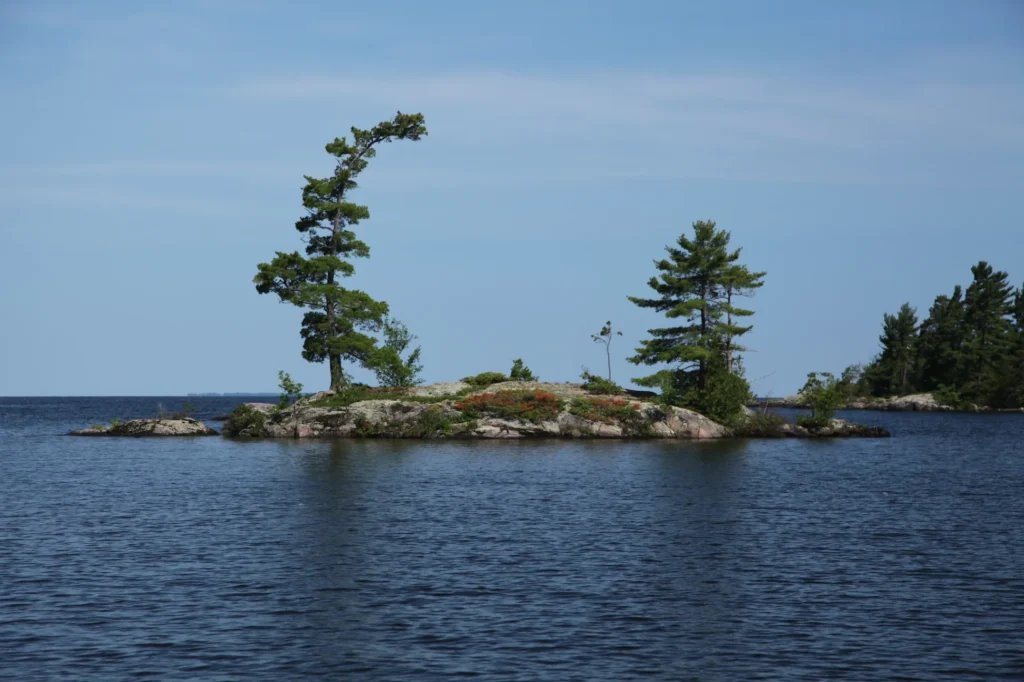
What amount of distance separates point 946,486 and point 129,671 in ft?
136

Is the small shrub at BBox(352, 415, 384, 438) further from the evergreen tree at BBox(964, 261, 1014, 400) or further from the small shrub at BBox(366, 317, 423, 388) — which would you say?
the evergreen tree at BBox(964, 261, 1014, 400)

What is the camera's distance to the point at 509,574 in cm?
2644

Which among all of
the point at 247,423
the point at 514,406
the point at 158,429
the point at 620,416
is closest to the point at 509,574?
the point at 514,406

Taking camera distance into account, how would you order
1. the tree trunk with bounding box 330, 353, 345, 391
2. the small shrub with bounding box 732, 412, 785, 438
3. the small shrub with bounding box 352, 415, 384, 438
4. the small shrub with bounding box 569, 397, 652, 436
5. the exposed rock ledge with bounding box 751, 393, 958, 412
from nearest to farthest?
the small shrub with bounding box 352, 415, 384, 438, the small shrub with bounding box 569, 397, 652, 436, the small shrub with bounding box 732, 412, 785, 438, the tree trunk with bounding box 330, 353, 345, 391, the exposed rock ledge with bounding box 751, 393, 958, 412

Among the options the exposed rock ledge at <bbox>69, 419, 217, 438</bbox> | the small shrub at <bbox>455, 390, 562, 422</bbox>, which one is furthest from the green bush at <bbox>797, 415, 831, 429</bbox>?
the exposed rock ledge at <bbox>69, 419, 217, 438</bbox>

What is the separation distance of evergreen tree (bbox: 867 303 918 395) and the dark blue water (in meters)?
122

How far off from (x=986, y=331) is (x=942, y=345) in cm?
688

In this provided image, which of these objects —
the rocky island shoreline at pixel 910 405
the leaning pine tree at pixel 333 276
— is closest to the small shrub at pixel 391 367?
the leaning pine tree at pixel 333 276

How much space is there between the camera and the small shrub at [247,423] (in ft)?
254

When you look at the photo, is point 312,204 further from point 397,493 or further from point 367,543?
point 367,543

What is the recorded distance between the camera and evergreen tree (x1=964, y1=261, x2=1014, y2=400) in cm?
14862

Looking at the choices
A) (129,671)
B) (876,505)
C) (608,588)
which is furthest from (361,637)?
(876,505)

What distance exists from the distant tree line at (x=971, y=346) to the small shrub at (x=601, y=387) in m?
81.7

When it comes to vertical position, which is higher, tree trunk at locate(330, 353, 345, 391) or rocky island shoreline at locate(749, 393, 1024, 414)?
tree trunk at locate(330, 353, 345, 391)
